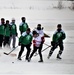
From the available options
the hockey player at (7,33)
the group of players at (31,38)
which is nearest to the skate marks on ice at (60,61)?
the group of players at (31,38)

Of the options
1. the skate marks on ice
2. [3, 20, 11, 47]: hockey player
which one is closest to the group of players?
[3, 20, 11, 47]: hockey player

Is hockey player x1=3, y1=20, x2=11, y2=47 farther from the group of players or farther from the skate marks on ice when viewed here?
the skate marks on ice

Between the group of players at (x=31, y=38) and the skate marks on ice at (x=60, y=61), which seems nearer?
the group of players at (x=31, y=38)

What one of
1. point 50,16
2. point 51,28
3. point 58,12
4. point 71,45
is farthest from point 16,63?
point 58,12

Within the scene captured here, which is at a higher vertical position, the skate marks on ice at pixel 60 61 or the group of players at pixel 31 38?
the group of players at pixel 31 38

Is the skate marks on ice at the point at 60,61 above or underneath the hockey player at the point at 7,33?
underneath

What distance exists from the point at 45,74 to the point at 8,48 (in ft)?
17.3

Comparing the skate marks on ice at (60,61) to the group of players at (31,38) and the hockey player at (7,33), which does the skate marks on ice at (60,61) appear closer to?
the group of players at (31,38)

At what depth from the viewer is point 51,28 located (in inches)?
1078

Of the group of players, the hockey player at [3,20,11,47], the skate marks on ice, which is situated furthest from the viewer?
the hockey player at [3,20,11,47]

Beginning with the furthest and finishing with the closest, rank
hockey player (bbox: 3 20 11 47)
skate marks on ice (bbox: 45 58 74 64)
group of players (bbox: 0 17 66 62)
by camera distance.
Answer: hockey player (bbox: 3 20 11 47) → skate marks on ice (bbox: 45 58 74 64) → group of players (bbox: 0 17 66 62)

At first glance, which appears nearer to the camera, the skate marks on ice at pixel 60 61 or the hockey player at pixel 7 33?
the skate marks on ice at pixel 60 61

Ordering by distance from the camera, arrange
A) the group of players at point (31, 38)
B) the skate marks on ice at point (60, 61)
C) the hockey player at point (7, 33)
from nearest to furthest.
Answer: the group of players at point (31, 38)
the skate marks on ice at point (60, 61)
the hockey player at point (7, 33)

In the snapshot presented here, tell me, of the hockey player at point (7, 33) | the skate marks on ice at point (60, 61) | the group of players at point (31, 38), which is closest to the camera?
the group of players at point (31, 38)
